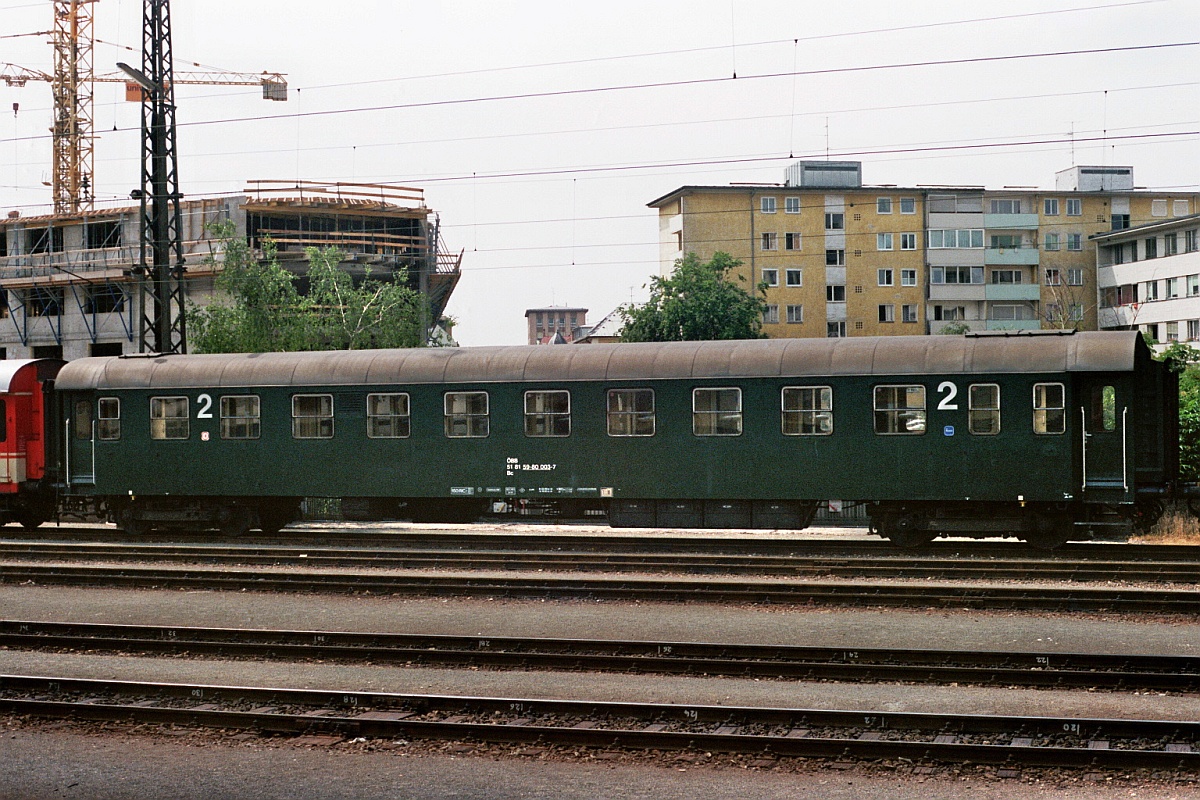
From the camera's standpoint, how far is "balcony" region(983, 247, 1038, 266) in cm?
8138

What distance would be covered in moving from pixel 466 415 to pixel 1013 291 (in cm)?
6684

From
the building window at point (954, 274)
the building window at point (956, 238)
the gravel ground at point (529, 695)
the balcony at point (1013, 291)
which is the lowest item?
the gravel ground at point (529, 695)

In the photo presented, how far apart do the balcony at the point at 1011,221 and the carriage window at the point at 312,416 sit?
66.9m

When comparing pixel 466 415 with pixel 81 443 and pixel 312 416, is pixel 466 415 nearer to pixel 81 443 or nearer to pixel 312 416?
pixel 312 416

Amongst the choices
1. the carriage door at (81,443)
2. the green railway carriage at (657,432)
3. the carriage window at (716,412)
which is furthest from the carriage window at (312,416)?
the carriage window at (716,412)

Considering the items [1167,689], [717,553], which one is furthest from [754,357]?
[1167,689]

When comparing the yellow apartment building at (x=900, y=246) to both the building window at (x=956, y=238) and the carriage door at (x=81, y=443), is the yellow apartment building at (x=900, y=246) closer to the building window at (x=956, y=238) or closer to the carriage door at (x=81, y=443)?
the building window at (x=956, y=238)

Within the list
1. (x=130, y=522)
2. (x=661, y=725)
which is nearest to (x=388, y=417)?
(x=130, y=522)

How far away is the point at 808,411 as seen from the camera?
67.5 ft

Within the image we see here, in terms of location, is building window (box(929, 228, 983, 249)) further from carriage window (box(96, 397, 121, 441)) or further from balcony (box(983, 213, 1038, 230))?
carriage window (box(96, 397, 121, 441))

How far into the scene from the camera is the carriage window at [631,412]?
21.3 m

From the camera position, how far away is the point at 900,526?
811 inches

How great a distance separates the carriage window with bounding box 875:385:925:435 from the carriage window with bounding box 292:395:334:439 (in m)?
10.0

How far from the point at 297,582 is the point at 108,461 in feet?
27.7
